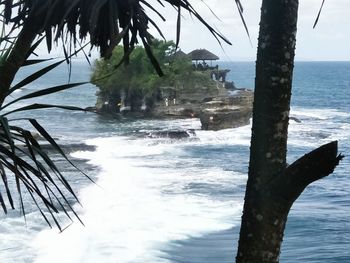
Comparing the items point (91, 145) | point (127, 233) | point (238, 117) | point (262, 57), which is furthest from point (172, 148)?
point (262, 57)

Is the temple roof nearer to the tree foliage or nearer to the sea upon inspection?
the tree foliage

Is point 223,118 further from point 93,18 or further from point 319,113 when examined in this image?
point 93,18

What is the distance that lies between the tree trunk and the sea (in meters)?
5.01

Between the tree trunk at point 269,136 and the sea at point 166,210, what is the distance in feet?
16.4

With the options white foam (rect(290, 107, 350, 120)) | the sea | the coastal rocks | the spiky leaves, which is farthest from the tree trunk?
white foam (rect(290, 107, 350, 120))

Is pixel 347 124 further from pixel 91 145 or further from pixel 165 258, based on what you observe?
pixel 165 258

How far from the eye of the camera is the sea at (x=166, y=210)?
19.3 metres

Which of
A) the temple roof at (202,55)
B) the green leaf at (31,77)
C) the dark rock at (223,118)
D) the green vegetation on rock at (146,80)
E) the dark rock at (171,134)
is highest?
the temple roof at (202,55)

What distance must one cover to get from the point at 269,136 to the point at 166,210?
68.3ft

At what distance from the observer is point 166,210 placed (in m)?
24.2

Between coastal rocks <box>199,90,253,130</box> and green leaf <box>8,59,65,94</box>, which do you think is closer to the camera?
green leaf <box>8,59,65,94</box>

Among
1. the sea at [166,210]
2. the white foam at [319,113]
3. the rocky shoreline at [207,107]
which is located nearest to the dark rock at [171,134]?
the sea at [166,210]

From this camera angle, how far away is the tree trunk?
11.5 ft

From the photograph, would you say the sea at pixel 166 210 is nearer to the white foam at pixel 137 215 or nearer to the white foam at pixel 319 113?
the white foam at pixel 137 215
